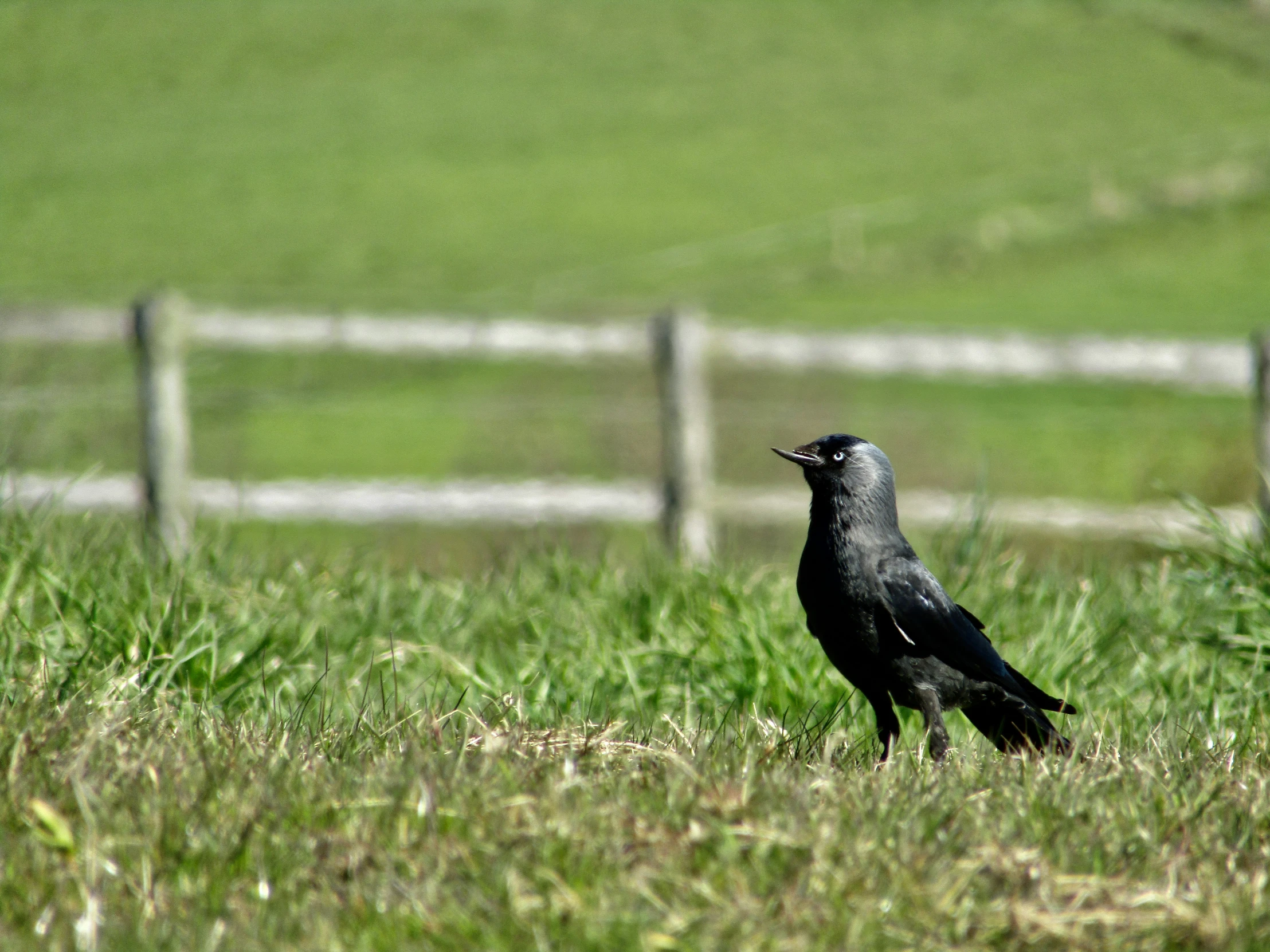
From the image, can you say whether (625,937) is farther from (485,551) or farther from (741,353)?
(485,551)

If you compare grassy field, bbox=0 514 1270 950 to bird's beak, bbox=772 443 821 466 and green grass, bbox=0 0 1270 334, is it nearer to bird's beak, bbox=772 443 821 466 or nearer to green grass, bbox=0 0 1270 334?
bird's beak, bbox=772 443 821 466

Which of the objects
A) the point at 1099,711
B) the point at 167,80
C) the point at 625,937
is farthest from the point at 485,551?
the point at 167,80

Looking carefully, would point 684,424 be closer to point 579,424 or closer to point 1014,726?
point 579,424

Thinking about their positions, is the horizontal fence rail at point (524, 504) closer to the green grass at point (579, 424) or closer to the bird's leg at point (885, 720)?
the green grass at point (579, 424)

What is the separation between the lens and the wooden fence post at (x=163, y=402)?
6.81 meters

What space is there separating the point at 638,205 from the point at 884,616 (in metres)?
27.1

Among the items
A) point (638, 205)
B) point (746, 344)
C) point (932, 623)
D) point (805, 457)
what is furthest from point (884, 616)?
point (638, 205)

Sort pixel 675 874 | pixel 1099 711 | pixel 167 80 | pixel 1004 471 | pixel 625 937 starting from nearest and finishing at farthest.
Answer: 1. pixel 625 937
2. pixel 675 874
3. pixel 1099 711
4. pixel 1004 471
5. pixel 167 80

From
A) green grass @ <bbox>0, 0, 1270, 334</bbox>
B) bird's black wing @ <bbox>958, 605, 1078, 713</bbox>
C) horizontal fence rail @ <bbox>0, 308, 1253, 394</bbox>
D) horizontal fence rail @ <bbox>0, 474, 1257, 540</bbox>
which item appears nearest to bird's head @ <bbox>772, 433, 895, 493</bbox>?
bird's black wing @ <bbox>958, 605, 1078, 713</bbox>

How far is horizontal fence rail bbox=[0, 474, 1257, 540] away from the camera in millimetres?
6973

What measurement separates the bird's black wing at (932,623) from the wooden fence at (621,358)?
3.60 meters

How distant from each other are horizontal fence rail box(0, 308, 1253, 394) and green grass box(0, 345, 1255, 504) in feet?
1.37

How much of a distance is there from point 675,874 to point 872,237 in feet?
89.3

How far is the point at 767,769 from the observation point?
8.70 ft
